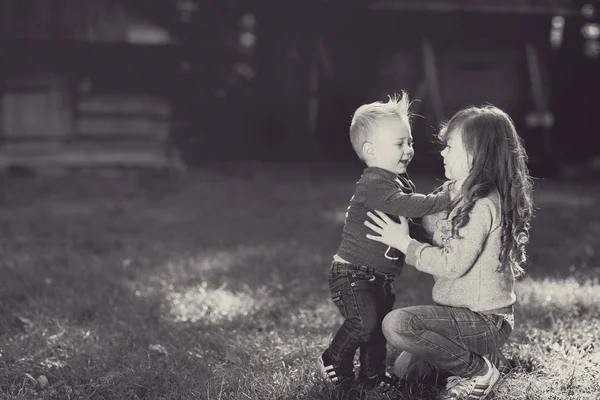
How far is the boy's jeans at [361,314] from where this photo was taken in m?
3.21

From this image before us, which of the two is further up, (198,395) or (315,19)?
(315,19)

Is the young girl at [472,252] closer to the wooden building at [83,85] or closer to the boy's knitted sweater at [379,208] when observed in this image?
the boy's knitted sweater at [379,208]

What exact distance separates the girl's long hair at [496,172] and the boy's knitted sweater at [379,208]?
0.40 ft

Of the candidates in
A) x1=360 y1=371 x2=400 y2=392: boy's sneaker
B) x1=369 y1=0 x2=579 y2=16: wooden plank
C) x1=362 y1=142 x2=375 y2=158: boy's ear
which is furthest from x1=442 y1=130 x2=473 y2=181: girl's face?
x1=369 y1=0 x2=579 y2=16: wooden plank

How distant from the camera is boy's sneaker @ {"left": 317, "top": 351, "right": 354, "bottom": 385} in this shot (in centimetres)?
326

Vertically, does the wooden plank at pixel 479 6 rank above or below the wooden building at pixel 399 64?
above

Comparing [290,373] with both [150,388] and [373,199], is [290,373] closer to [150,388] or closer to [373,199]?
[150,388]

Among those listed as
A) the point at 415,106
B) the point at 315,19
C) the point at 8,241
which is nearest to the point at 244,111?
the point at 315,19

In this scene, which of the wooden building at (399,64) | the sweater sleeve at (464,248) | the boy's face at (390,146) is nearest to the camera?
the sweater sleeve at (464,248)

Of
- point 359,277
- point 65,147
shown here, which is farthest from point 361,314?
point 65,147

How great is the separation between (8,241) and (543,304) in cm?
412

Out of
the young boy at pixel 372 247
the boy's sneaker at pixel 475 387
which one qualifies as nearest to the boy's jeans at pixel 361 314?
the young boy at pixel 372 247

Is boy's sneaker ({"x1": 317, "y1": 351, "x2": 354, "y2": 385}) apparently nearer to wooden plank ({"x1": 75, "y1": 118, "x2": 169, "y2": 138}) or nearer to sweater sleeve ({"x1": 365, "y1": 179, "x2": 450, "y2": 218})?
sweater sleeve ({"x1": 365, "y1": 179, "x2": 450, "y2": 218})

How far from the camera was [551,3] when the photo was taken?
11.8 m
